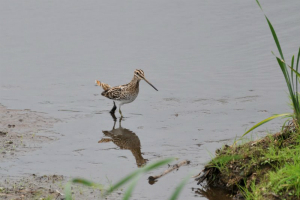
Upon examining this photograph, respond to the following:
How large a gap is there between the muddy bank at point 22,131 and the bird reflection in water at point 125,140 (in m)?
1.02

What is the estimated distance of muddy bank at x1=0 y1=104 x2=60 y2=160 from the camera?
9.02 meters

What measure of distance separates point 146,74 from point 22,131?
16.2 feet

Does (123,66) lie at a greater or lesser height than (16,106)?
greater

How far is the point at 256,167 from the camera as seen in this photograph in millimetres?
6809

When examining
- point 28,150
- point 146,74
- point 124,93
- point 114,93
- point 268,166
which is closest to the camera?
point 268,166

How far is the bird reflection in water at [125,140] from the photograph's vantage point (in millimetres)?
9115

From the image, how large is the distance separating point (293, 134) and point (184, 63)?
26.8 ft

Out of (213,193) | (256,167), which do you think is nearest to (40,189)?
(213,193)

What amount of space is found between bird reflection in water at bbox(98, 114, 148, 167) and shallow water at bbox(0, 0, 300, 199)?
4.2 inches

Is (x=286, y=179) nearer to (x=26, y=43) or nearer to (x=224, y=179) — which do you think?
(x=224, y=179)

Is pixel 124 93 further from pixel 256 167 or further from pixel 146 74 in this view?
pixel 256 167

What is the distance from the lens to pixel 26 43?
54.4 feet

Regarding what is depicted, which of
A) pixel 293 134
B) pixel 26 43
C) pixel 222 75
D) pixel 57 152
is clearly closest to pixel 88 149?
pixel 57 152

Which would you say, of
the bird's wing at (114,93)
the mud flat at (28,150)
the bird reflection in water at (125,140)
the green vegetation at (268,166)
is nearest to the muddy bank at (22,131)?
the mud flat at (28,150)
